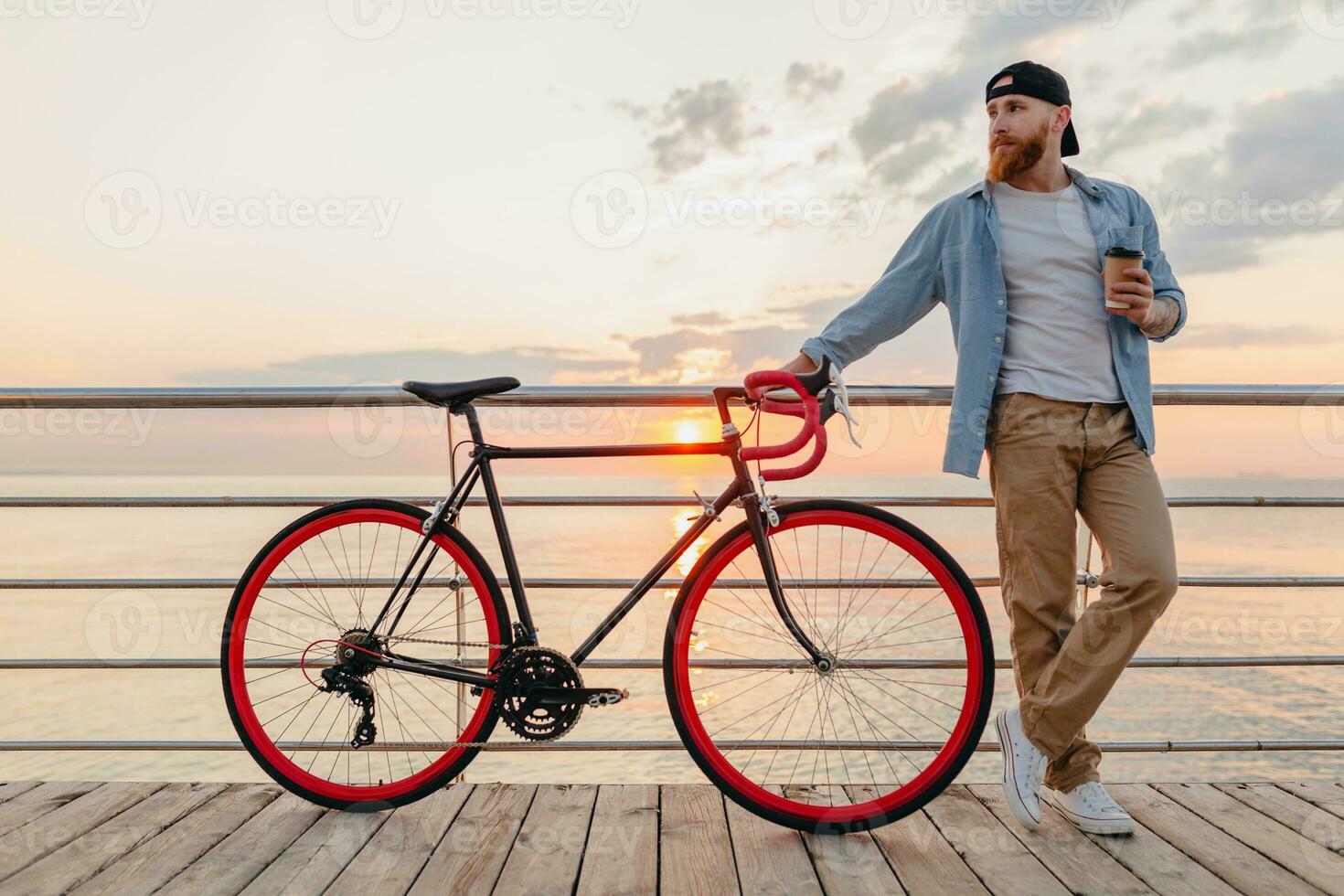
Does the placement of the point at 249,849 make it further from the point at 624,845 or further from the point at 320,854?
the point at 624,845

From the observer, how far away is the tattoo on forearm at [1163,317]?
6.65 ft

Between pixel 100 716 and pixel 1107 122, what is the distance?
16700 mm

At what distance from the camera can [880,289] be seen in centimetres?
221

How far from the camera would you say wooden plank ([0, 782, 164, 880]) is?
1.95 meters

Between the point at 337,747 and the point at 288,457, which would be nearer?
the point at 337,747

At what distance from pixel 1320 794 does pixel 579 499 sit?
2076 mm

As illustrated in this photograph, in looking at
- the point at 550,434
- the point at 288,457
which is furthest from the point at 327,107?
the point at 550,434

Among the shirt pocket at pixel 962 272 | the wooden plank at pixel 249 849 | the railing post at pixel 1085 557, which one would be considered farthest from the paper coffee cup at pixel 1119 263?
the wooden plank at pixel 249 849

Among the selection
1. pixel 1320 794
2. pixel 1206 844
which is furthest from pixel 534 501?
pixel 1320 794

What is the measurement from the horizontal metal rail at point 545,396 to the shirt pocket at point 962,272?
1.01ft

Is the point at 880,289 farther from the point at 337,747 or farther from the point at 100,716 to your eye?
the point at 100,716

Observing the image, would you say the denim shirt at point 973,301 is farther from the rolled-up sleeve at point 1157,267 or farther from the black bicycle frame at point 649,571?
the black bicycle frame at point 649,571

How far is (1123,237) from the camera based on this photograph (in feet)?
6.87

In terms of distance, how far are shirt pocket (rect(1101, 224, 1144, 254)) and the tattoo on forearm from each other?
14 cm
